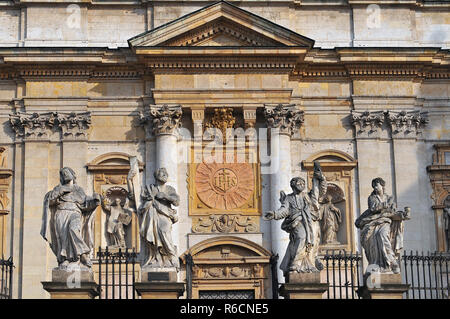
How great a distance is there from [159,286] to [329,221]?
417 inches

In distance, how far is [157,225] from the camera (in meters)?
19.7

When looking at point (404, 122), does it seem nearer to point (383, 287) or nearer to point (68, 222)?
point (383, 287)

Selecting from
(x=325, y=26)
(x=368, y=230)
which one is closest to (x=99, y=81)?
(x=325, y=26)

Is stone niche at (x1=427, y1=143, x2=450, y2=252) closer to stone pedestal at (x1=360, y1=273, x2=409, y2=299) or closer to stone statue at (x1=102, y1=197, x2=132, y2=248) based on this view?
stone statue at (x1=102, y1=197, x2=132, y2=248)

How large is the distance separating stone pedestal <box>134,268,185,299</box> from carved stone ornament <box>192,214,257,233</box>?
9.44 m

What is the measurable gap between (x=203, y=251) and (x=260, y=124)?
12.7 feet

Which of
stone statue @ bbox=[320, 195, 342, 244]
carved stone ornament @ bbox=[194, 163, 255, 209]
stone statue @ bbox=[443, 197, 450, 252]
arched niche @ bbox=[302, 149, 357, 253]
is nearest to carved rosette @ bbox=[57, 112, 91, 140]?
carved stone ornament @ bbox=[194, 163, 255, 209]

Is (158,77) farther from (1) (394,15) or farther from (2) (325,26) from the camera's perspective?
(1) (394,15)

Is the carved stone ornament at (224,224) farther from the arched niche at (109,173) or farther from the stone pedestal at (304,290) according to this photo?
the stone pedestal at (304,290)

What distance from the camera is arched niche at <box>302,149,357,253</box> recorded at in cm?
2905

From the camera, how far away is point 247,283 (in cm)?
2853

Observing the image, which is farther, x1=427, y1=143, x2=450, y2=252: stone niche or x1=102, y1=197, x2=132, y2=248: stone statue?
x1=427, y1=143, x2=450, y2=252: stone niche
